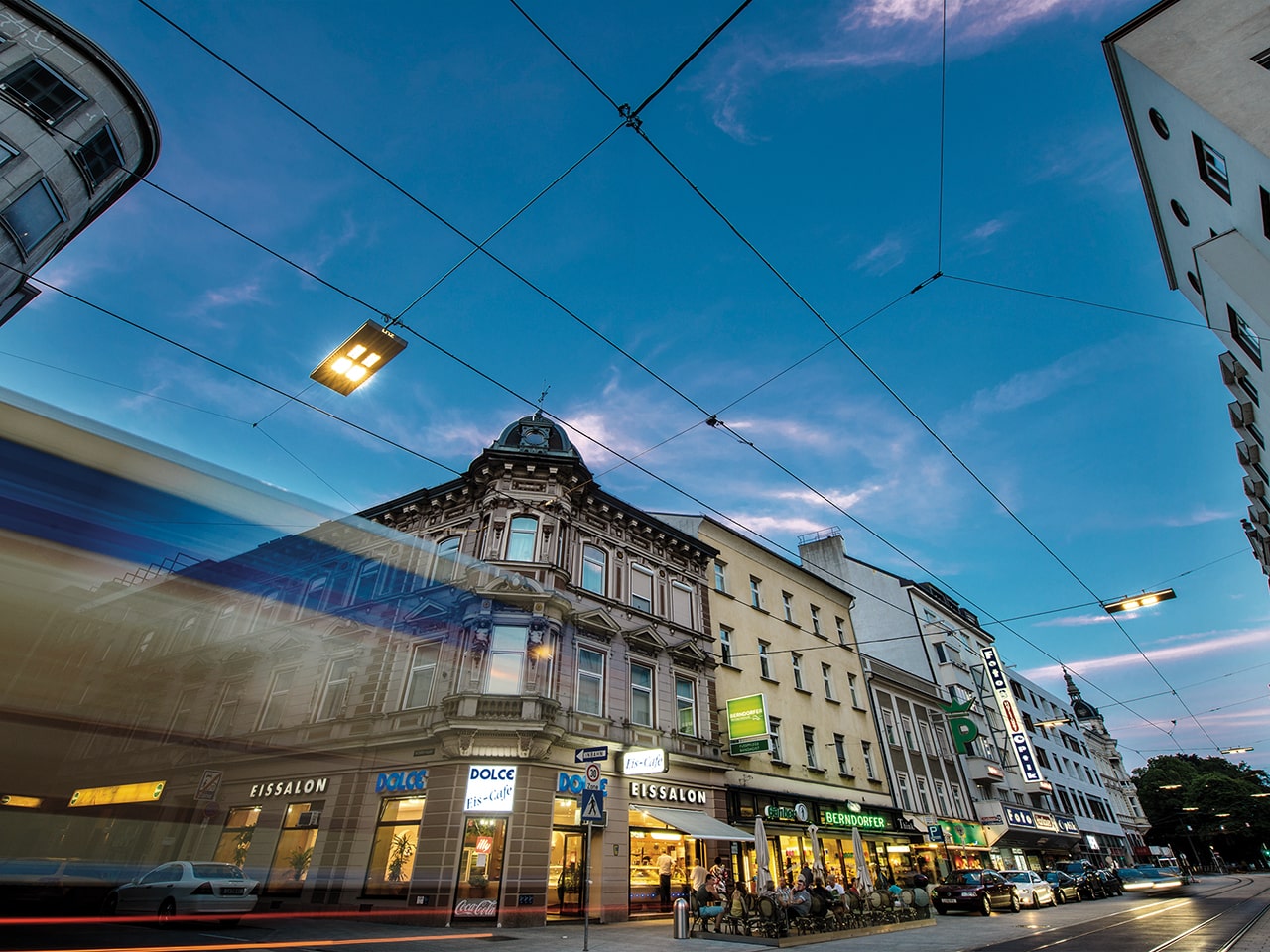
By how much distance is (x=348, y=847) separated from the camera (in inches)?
663

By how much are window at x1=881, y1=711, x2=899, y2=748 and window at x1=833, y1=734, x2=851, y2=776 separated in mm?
4401

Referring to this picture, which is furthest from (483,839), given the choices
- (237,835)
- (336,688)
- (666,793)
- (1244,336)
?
(1244,336)

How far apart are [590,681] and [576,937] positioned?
7.18m

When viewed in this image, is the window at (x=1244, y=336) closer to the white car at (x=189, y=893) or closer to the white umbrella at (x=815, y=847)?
the white umbrella at (x=815, y=847)

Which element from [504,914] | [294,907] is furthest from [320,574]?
[504,914]

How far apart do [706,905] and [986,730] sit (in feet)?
114

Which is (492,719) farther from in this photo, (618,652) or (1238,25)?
(1238,25)

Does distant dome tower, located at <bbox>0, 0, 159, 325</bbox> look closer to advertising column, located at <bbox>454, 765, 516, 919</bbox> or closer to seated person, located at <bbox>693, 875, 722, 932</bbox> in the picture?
advertising column, located at <bbox>454, 765, 516, 919</bbox>

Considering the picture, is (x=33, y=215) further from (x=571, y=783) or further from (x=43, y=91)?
(x=571, y=783)

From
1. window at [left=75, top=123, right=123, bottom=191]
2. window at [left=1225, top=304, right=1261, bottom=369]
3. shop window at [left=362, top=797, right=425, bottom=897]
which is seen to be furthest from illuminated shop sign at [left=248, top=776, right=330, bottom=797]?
window at [left=1225, top=304, right=1261, bottom=369]

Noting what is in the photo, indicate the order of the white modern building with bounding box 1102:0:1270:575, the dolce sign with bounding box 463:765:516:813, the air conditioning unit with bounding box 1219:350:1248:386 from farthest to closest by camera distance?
1. the air conditioning unit with bounding box 1219:350:1248:386
2. the dolce sign with bounding box 463:765:516:813
3. the white modern building with bounding box 1102:0:1270:575

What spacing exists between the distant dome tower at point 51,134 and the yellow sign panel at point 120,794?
60.2 feet

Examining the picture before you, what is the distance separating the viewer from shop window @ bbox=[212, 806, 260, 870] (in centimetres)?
1972

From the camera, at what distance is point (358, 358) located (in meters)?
7.41
